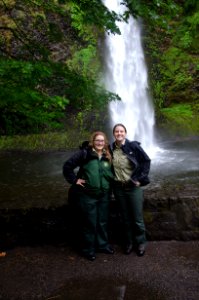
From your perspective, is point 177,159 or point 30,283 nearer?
point 30,283

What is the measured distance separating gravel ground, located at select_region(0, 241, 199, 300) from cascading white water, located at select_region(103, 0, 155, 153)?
1101 cm

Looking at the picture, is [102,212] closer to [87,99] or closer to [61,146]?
[87,99]

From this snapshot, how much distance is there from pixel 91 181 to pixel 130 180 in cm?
51

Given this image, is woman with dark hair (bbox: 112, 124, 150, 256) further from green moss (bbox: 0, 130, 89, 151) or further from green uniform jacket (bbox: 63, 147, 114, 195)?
green moss (bbox: 0, 130, 89, 151)

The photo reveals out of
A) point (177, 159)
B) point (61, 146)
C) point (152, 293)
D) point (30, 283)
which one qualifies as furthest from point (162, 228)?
point (61, 146)

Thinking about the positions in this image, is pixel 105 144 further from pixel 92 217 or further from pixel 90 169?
pixel 92 217

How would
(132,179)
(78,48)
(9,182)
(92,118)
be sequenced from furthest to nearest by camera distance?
(78,48), (92,118), (9,182), (132,179)

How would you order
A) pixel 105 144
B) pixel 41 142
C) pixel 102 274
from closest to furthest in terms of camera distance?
pixel 102 274 → pixel 105 144 → pixel 41 142

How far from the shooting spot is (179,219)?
15.9 ft

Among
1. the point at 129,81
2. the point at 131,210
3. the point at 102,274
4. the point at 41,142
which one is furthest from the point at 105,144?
the point at 129,81

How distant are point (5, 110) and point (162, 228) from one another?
9.29 ft

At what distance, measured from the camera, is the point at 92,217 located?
4.54 meters

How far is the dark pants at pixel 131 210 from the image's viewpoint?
179 inches

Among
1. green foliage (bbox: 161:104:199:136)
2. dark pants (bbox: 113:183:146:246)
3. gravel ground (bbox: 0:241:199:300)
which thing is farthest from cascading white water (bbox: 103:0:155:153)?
gravel ground (bbox: 0:241:199:300)
